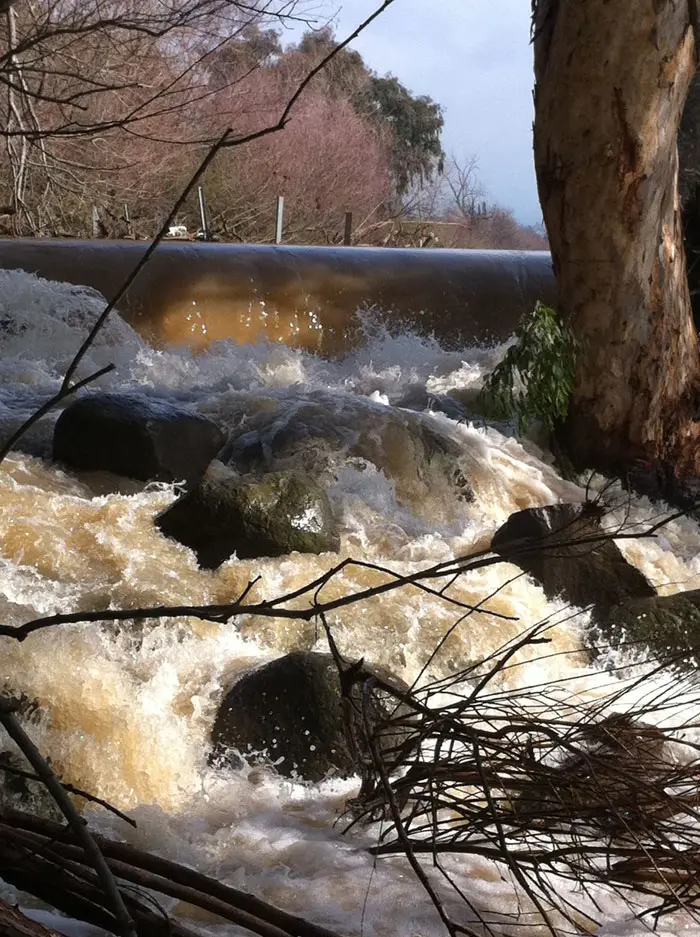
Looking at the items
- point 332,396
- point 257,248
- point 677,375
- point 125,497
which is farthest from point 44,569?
point 257,248

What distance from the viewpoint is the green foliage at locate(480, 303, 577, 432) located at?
6.48m

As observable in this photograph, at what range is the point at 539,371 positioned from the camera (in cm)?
654

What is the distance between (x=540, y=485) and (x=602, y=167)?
1.87m

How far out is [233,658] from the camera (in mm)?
4070

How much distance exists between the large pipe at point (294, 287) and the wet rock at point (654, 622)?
513 cm

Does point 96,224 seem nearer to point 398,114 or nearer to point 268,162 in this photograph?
point 268,162

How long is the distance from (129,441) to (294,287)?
4565 millimetres

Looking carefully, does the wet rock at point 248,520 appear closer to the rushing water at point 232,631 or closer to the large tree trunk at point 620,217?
the rushing water at point 232,631

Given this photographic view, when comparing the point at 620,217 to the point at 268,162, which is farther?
the point at 268,162

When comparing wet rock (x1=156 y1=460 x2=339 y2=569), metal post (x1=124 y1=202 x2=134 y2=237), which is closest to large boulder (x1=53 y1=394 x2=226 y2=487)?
wet rock (x1=156 y1=460 x2=339 y2=569)

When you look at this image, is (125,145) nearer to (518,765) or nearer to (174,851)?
(174,851)

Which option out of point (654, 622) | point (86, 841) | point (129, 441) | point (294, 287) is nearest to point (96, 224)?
point (294, 287)

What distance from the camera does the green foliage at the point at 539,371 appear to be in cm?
648

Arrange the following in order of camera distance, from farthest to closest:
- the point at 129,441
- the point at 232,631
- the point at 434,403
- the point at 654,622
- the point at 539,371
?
the point at 434,403
the point at 539,371
the point at 129,441
the point at 654,622
the point at 232,631
